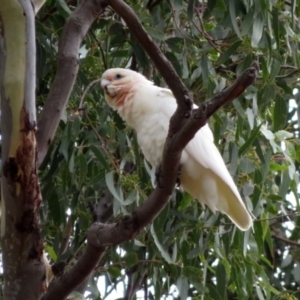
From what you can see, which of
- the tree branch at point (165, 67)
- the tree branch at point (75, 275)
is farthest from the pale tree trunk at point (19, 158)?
the tree branch at point (165, 67)

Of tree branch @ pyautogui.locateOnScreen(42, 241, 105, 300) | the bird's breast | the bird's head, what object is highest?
the bird's head

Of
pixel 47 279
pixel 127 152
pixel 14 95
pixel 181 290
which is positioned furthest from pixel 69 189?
pixel 14 95

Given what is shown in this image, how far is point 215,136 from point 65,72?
1.82 feet

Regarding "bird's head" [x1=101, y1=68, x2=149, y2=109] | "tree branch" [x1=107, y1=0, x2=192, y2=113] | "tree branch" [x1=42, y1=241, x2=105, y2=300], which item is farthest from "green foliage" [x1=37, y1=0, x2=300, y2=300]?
"tree branch" [x1=107, y1=0, x2=192, y2=113]

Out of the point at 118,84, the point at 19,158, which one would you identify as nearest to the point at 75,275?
the point at 19,158

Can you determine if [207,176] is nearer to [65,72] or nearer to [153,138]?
[153,138]

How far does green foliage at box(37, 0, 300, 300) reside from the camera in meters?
1.97

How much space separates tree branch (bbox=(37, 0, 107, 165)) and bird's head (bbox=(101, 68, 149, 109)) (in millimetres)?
235

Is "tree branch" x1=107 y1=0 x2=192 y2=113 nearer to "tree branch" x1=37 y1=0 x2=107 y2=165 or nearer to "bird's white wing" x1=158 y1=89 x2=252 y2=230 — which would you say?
"tree branch" x1=37 y1=0 x2=107 y2=165

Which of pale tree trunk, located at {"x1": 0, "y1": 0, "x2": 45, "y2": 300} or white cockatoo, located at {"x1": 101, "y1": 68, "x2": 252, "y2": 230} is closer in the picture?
pale tree trunk, located at {"x1": 0, "y1": 0, "x2": 45, "y2": 300}

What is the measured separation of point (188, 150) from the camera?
1881 mm

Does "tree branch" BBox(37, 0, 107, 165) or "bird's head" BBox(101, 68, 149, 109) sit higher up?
"tree branch" BBox(37, 0, 107, 165)

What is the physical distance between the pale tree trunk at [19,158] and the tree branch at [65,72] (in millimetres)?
118

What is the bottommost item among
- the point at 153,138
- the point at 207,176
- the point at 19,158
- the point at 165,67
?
the point at 207,176
